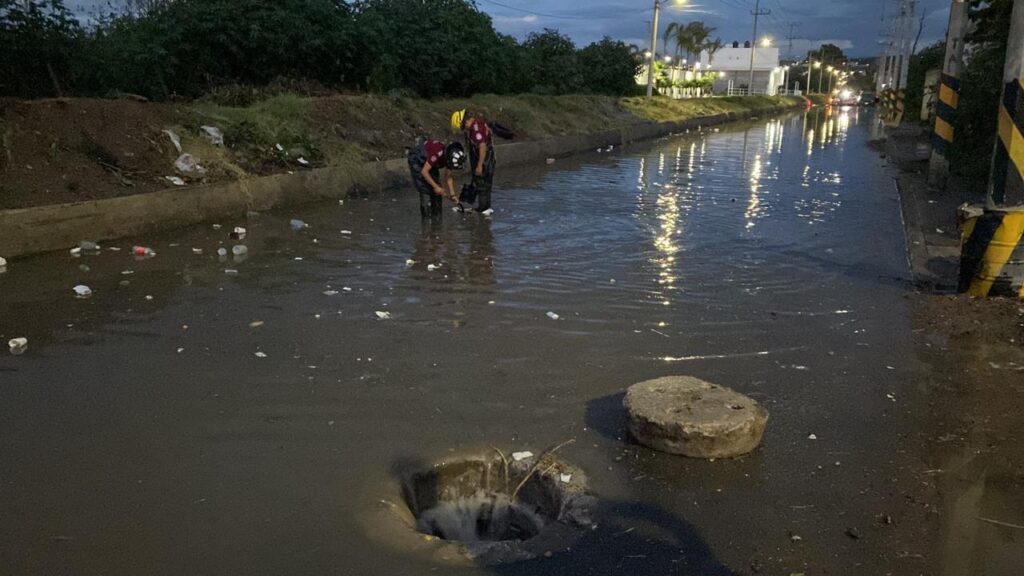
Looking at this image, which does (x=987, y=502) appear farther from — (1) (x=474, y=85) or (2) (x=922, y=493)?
(1) (x=474, y=85)

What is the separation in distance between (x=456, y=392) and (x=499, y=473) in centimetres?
102

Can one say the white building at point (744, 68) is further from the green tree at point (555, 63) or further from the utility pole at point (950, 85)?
the utility pole at point (950, 85)

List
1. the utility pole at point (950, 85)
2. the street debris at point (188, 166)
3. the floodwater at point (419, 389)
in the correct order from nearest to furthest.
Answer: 1. the floodwater at point (419, 389)
2. the street debris at point (188, 166)
3. the utility pole at point (950, 85)

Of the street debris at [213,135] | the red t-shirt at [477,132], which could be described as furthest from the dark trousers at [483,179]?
the street debris at [213,135]

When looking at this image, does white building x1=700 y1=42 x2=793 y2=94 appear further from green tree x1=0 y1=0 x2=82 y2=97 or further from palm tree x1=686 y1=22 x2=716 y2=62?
green tree x1=0 y1=0 x2=82 y2=97

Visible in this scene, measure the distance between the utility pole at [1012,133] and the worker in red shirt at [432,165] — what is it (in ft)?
20.6

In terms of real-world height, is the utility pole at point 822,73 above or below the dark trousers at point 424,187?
above

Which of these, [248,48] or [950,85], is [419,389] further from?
[248,48]

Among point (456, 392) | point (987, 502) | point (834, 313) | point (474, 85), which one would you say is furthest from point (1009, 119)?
point (474, 85)

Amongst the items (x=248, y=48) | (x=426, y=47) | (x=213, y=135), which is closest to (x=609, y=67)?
(x=426, y=47)

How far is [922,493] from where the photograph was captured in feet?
12.6

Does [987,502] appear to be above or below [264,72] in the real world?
below

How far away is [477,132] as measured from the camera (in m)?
11.1

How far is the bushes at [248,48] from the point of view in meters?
13.1
